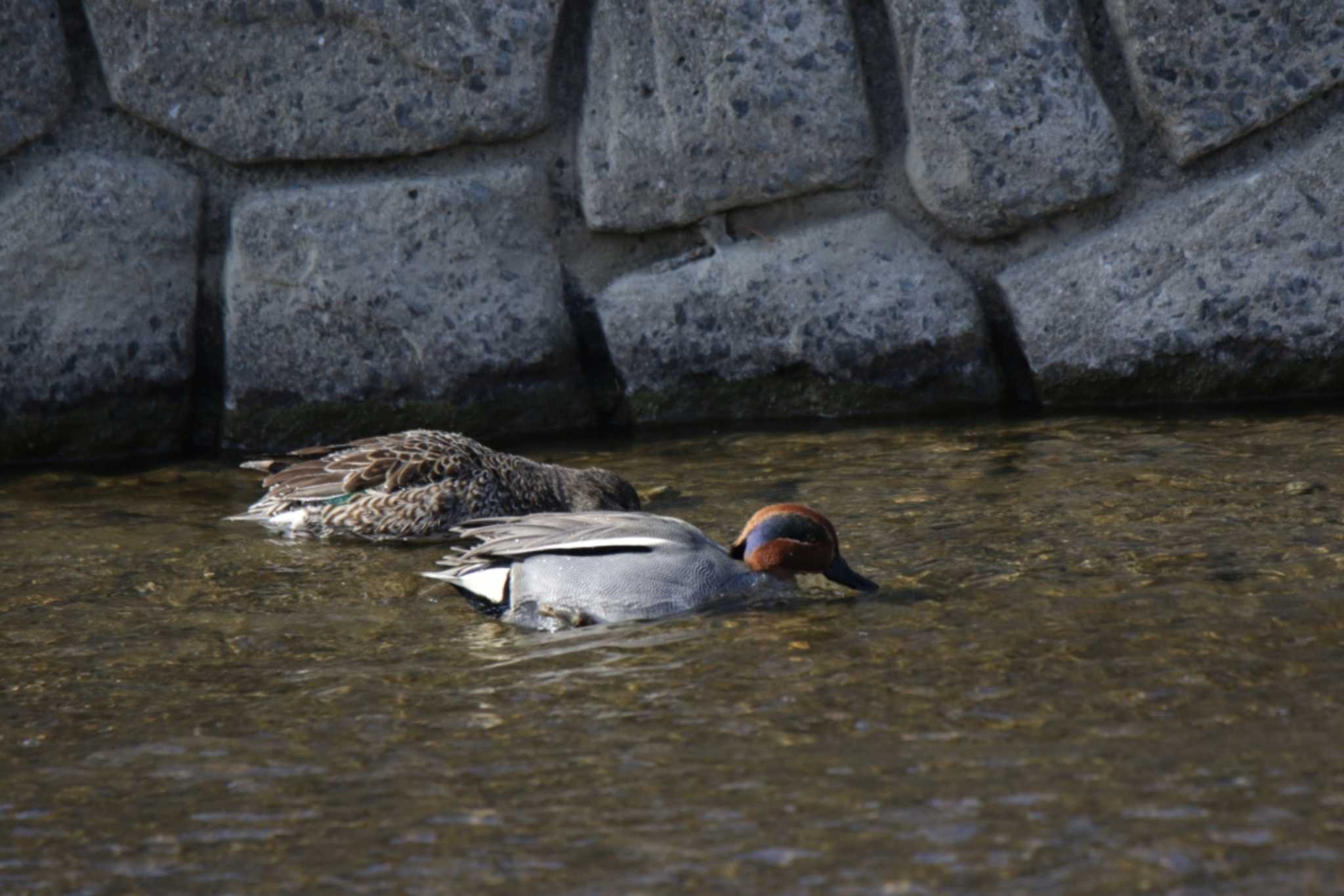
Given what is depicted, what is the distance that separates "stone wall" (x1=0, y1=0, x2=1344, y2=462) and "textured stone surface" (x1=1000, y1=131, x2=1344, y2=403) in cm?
1

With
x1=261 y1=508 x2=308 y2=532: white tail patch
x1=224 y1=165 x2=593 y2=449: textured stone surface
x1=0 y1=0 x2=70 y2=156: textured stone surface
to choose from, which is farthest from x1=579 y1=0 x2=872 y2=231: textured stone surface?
x1=0 y1=0 x2=70 y2=156: textured stone surface

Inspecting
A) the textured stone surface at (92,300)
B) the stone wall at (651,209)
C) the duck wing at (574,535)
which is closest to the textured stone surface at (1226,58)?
the stone wall at (651,209)

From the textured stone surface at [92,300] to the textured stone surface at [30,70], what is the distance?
0.56 ft

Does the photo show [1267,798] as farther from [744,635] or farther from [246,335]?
[246,335]

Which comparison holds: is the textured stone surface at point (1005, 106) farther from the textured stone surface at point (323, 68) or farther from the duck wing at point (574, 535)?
the duck wing at point (574, 535)

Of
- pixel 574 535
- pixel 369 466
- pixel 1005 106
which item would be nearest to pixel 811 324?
pixel 1005 106

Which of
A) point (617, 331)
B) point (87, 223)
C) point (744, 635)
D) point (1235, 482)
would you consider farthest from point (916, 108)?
point (87, 223)

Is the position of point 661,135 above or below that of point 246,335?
above

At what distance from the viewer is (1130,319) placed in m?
6.19

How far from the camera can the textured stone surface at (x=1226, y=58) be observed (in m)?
5.80

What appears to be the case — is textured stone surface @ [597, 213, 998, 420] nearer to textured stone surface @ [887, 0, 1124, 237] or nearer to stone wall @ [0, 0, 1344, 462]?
stone wall @ [0, 0, 1344, 462]

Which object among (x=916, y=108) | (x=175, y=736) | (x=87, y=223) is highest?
(x=916, y=108)

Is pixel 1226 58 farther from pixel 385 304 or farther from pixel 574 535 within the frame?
pixel 385 304

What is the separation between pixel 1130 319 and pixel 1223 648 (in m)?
2.48
